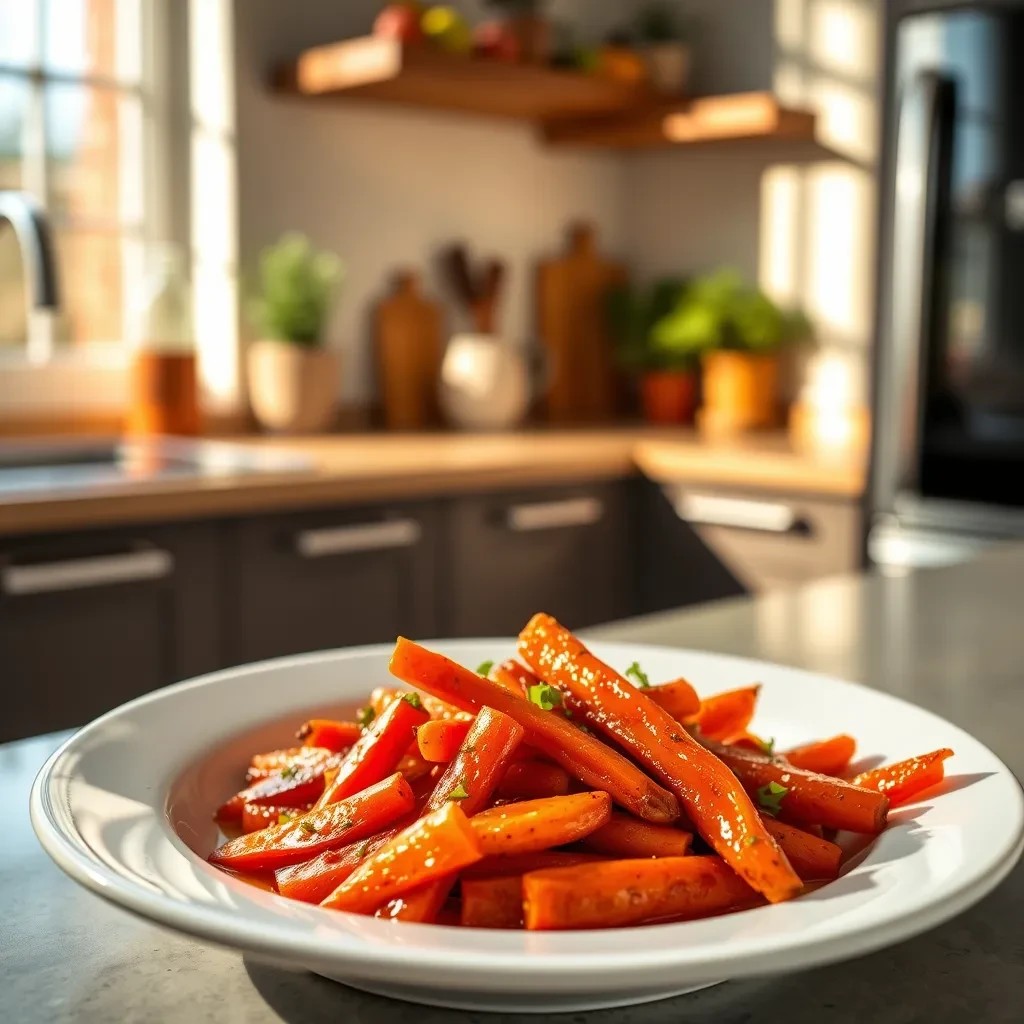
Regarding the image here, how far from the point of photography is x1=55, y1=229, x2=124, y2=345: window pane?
2.99 meters

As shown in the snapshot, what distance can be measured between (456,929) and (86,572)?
1.66m

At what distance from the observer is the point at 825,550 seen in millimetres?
2803

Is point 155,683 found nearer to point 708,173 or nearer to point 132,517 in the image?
point 132,517

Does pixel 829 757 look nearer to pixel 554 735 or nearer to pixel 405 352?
pixel 554 735

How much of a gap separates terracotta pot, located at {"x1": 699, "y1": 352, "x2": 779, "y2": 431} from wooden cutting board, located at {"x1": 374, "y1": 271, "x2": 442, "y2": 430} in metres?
0.73

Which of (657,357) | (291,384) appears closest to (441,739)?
(291,384)

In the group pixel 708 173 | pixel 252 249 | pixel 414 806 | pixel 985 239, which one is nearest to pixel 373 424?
pixel 252 249

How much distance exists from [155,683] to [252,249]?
4.19 feet

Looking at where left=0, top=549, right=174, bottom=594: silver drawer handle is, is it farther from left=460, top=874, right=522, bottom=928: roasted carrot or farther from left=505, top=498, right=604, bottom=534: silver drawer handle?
left=460, top=874, right=522, bottom=928: roasted carrot

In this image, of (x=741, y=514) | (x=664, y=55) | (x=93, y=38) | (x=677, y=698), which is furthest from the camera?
(x=664, y=55)

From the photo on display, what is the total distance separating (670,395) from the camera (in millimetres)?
3684

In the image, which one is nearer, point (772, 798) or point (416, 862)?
point (416, 862)

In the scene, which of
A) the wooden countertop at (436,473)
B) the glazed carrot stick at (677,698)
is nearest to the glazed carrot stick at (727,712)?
the glazed carrot stick at (677,698)

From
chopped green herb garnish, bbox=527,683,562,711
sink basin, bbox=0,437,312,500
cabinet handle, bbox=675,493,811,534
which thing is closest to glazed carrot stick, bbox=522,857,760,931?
chopped green herb garnish, bbox=527,683,562,711
